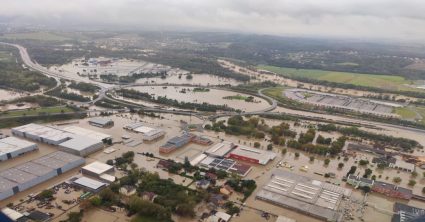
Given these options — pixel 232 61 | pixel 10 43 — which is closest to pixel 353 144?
pixel 232 61

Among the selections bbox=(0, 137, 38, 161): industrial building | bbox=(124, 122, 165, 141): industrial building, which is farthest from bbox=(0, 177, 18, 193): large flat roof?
bbox=(124, 122, 165, 141): industrial building

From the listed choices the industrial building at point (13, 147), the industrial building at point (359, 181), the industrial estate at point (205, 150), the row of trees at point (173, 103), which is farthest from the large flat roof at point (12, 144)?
the industrial building at point (359, 181)

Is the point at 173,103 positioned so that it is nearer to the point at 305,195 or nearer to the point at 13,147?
the point at 13,147

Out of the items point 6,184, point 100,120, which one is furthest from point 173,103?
point 6,184

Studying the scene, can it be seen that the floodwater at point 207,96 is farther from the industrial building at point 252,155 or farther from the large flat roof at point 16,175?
the large flat roof at point 16,175

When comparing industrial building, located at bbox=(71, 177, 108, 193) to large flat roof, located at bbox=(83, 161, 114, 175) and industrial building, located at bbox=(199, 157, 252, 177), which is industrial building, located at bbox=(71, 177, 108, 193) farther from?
industrial building, located at bbox=(199, 157, 252, 177)
